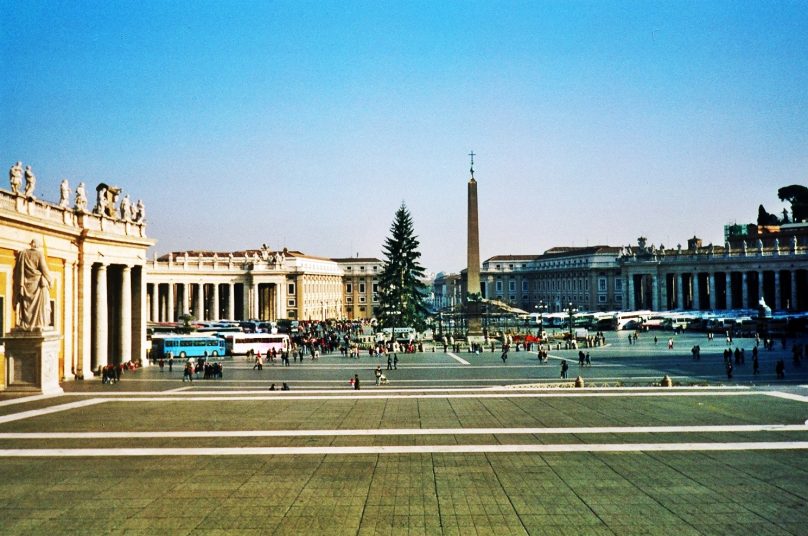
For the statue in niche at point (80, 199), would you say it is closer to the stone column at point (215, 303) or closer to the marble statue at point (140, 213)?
the marble statue at point (140, 213)

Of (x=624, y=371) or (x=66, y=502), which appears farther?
(x=624, y=371)

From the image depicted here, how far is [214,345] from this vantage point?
155 ft

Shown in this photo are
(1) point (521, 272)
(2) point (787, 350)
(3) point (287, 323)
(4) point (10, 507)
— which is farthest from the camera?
(1) point (521, 272)

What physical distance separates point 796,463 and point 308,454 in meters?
9.19

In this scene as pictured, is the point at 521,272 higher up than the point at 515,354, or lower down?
higher up

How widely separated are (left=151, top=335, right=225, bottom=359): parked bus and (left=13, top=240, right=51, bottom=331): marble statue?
23552 millimetres

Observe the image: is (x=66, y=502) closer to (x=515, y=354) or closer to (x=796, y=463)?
(x=796, y=463)

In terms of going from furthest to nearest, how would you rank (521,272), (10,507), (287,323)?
(521,272)
(287,323)
(10,507)

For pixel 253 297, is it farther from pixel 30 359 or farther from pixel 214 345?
pixel 30 359

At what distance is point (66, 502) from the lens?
11.2 meters

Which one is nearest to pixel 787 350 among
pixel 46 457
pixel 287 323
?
pixel 46 457

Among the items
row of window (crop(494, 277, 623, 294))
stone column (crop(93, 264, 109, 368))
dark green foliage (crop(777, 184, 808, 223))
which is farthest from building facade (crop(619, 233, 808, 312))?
stone column (crop(93, 264, 109, 368))

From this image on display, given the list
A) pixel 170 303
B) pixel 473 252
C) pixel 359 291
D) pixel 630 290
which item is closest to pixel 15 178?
pixel 473 252

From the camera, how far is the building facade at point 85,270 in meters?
25.7
